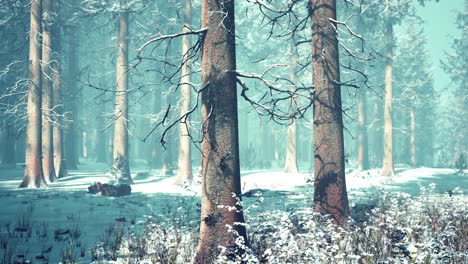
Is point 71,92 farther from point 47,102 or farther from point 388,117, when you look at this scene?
point 388,117

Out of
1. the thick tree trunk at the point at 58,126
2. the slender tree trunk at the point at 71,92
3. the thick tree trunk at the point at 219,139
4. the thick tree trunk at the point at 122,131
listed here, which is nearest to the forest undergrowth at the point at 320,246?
the thick tree trunk at the point at 219,139

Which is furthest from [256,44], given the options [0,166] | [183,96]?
[0,166]

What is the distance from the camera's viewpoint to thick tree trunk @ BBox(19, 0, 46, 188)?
48.1ft

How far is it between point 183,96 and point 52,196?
7282mm

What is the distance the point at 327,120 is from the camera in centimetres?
713

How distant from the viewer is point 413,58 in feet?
116

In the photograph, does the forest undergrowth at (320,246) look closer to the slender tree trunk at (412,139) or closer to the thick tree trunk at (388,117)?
the thick tree trunk at (388,117)

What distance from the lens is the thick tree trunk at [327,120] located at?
272 inches

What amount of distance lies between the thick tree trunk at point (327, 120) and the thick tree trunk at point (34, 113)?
12291 mm

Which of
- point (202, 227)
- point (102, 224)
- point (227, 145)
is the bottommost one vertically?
point (102, 224)

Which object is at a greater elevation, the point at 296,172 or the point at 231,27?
the point at 231,27

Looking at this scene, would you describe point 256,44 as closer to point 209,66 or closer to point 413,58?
point 413,58

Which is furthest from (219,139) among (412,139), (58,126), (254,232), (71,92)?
(412,139)

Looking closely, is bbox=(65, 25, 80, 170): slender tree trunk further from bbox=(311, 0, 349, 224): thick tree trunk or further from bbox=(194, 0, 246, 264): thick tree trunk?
bbox=(194, 0, 246, 264): thick tree trunk
